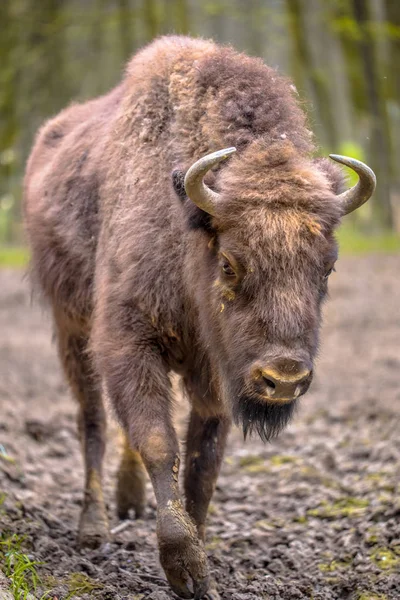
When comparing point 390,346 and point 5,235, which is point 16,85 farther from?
point 390,346

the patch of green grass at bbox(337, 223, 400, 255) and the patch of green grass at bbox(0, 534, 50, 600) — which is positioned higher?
the patch of green grass at bbox(0, 534, 50, 600)

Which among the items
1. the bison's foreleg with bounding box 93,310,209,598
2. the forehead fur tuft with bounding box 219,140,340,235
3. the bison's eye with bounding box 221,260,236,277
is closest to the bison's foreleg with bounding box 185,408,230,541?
Answer: the bison's foreleg with bounding box 93,310,209,598

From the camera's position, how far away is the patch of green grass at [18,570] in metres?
4.05

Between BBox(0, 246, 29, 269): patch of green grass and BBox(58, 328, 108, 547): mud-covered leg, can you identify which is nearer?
Result: BBox(58, 328, 108, 547): mud-covered leg

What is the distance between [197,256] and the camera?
480 cm

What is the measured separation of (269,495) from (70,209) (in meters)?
2.59

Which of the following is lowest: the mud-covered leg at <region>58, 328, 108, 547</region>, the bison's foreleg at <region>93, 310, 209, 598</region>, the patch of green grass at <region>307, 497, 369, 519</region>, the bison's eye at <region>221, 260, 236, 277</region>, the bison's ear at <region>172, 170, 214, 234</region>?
the patch of green grass at <region>307, 497, 369, 519</region>

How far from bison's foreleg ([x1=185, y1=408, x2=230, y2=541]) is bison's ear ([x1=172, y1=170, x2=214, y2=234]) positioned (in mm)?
1189

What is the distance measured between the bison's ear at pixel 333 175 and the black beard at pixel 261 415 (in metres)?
1.12

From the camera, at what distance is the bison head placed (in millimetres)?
4285

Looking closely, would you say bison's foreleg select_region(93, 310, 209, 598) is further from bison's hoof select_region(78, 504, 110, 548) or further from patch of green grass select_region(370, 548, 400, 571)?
bison's hoof select_region(78, 504, 110, 548)

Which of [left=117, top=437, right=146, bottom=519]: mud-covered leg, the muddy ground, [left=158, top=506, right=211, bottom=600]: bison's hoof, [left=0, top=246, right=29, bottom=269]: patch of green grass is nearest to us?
[left=158, top=506, right=211, bottom=600]: bison's hoof

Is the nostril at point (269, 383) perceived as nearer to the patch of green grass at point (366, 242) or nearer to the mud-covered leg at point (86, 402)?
the mud-covered leg at point (86, 402)

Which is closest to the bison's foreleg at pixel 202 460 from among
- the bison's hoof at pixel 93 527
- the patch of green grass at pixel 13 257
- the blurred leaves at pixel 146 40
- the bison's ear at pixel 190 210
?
the bison's hoof at pixel 93 527
